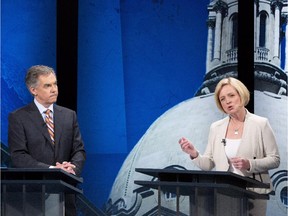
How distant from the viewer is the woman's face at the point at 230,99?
4121 mm

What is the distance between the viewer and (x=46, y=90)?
170 inches

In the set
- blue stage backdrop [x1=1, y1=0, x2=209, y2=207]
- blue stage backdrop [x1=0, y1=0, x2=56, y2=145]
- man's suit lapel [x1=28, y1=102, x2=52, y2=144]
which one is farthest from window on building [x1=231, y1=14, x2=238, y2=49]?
man's suit lapel [x1=28, y1=102, x2=52, y2=144]

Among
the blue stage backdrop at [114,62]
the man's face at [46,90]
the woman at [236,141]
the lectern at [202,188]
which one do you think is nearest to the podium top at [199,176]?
the lectern at [202,188]

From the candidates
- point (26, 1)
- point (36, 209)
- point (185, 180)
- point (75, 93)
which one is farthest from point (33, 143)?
point (26, 1)

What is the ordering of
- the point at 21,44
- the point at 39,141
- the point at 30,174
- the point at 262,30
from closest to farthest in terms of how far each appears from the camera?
the point at 30,174
the point at 39,141
the point at 262,30
the point at 21,44

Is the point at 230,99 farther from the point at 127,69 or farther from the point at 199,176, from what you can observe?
the point at 127,69

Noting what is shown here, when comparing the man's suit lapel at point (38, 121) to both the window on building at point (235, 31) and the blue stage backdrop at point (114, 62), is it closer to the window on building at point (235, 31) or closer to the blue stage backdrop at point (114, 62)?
the blue stage backdrop at point (114, 62)

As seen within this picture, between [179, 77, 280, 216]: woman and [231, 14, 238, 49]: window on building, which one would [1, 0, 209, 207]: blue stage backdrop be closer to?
[231, 14, 238, 49]: window on building

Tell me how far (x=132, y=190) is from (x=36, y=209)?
2.36 metres

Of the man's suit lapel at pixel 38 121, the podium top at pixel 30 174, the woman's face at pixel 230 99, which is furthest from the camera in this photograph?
the man's suit lapel at pixel 38 121

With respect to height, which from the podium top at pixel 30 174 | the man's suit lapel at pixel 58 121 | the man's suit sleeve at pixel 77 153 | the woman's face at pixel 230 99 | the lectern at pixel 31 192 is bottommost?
the lectern at pixel 31 192

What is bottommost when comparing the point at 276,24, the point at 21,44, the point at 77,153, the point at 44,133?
the point at 77,153

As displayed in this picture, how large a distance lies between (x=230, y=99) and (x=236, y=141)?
22 centimetres

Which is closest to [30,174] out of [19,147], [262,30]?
[19,147]
